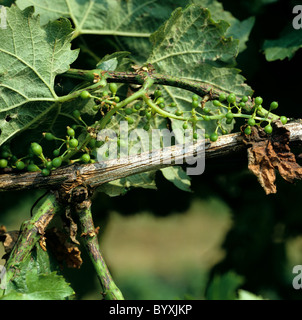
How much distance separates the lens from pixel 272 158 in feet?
3.74

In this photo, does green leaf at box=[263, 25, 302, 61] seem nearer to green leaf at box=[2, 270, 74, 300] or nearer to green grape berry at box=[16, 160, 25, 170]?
green grape berry at box=[16, 160, 25, 170]

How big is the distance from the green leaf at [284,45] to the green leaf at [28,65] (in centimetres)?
71

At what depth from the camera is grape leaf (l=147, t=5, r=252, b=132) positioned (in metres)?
1.31

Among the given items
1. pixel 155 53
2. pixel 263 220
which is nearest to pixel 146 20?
pixel 155 53

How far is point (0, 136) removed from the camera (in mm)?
1173

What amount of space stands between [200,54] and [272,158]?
1.37 ft

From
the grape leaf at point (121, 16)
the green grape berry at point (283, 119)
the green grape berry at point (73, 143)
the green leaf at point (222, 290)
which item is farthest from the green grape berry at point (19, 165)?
the green grape berry at point (283, 119)

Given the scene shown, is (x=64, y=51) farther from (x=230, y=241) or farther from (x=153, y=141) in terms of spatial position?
(x=230, y=241)

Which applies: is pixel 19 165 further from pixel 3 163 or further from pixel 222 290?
pixel 222 290

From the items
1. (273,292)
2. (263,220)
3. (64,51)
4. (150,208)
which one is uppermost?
(64,51)

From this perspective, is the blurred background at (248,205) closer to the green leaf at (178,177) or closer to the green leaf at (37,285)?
the green leaf at (178,177)

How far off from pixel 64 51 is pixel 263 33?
814mm

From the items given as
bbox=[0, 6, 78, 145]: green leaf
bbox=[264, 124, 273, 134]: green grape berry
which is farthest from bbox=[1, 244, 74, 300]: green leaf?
bbox=[264, 124, 273, 134]: green grape berry

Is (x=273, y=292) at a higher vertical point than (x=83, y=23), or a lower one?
lower
